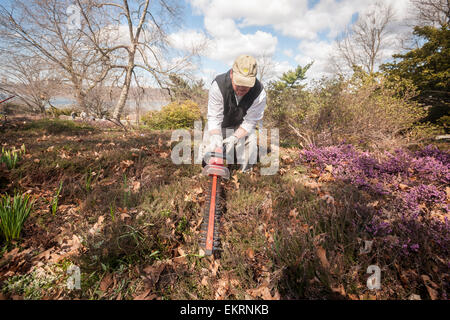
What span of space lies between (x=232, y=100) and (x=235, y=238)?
234cm

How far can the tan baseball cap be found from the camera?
9.29ft

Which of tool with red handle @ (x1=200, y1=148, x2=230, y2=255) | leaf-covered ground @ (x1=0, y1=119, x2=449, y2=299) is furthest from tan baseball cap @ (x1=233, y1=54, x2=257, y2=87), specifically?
leaf-covered ground @ (x1=0, y1=119, x2=449, y2=299)

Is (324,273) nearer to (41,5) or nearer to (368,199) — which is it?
(368,199)

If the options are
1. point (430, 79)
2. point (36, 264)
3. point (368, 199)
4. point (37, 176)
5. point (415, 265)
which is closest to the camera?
point (415, 265)

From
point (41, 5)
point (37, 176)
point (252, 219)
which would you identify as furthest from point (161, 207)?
point (41, 5)

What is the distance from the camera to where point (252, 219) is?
2.17 m

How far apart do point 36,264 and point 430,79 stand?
13.0 metres

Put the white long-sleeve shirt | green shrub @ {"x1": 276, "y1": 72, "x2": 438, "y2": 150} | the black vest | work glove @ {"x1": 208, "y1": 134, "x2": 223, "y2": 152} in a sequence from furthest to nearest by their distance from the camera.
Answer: green shrub @ {"x1": 276, "y1": 72, "x2": 438, "y2": 150}, the white long-sleeve shirt, the black vest, work glove @ {"x1": 208, "y1": 134, "x2": 223, "y2": 152}

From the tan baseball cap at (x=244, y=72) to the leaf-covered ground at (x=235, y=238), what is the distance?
1664mm

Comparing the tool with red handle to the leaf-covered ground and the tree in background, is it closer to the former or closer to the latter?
the leaf-covered ground

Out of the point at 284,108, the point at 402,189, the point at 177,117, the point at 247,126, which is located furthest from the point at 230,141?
the point at 177,117

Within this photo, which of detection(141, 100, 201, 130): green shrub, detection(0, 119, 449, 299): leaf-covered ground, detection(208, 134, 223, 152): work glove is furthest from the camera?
detection(141, 100, 201, 130): green shrub

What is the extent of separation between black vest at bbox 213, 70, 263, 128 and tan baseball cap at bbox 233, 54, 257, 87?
10.4 inches
